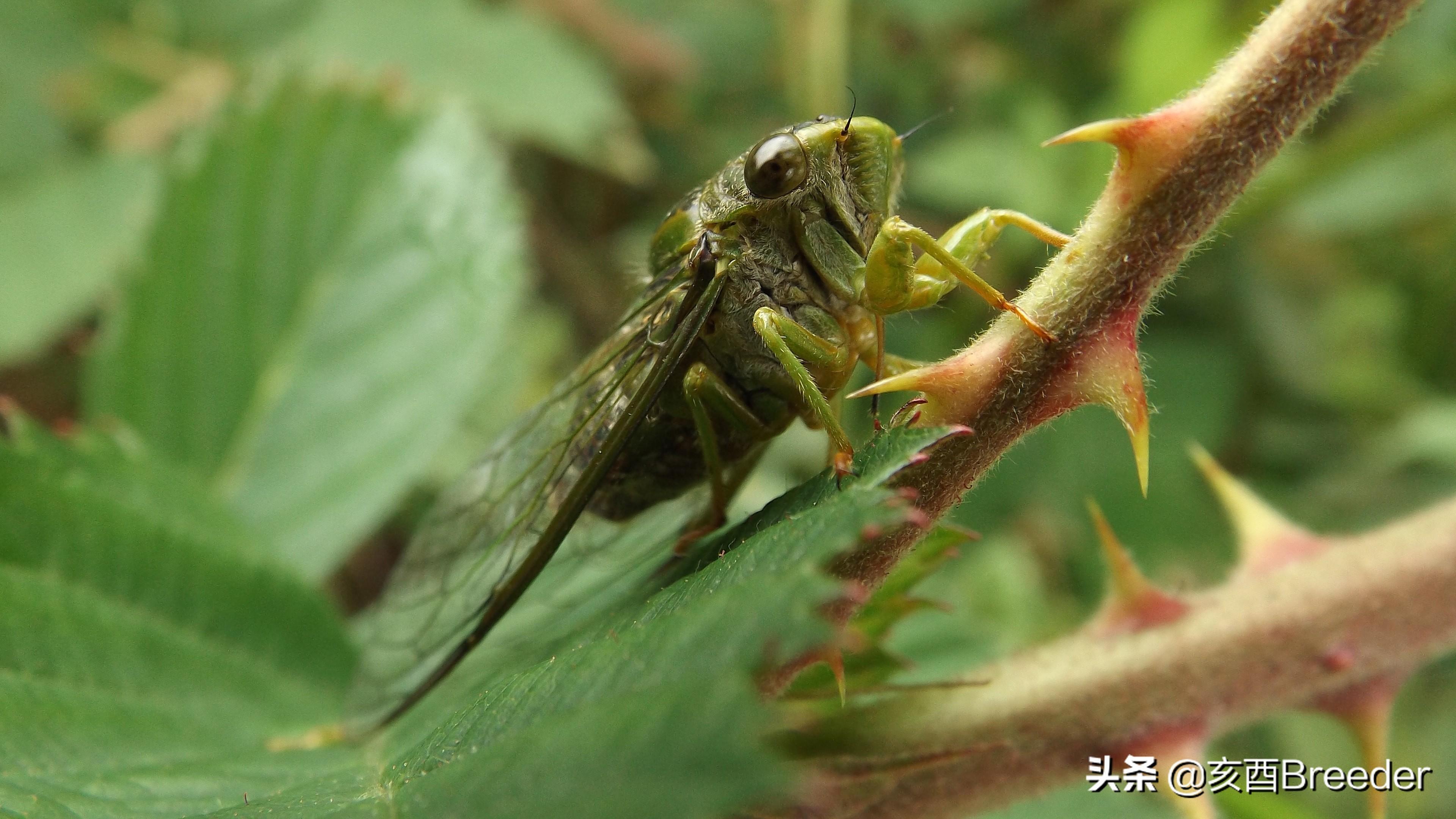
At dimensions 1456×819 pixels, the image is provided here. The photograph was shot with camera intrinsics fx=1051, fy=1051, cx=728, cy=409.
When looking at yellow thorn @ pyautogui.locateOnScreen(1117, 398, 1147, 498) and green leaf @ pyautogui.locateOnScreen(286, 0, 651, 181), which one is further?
green leaf @ pyautogui.locateOnScreen(286, 0, 651, 181)

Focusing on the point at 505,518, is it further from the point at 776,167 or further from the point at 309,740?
the point at 776,167

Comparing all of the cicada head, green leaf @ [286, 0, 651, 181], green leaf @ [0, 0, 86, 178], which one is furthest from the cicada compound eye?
green leaf @ [0, 0, 86, 178]

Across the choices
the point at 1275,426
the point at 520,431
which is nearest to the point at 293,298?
the point at 520,431

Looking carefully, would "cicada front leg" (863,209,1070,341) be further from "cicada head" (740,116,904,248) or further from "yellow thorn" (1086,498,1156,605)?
"yellow thorn" (1086,498,1156,605)

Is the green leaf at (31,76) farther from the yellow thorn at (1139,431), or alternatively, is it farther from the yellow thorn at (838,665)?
the yellow thorn at (1139,431)

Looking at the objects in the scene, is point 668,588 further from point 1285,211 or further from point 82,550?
point 1285,211

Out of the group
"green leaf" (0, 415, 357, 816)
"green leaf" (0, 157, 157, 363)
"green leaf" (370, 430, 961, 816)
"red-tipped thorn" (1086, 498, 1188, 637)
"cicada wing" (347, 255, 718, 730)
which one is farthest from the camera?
"green leaf" (0, 157, 157, 363)

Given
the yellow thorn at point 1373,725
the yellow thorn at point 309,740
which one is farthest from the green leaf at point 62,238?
the yellow thorn at point 1373,725

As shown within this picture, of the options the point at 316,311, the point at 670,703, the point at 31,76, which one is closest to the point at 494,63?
the point at 31,76
